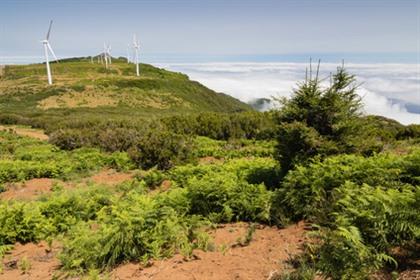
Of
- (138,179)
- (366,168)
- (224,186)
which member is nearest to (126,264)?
(224,186)

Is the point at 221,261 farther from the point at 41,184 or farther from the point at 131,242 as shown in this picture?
the point at 41,184

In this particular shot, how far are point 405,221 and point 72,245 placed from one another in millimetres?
5246

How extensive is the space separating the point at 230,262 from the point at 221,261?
15 cm

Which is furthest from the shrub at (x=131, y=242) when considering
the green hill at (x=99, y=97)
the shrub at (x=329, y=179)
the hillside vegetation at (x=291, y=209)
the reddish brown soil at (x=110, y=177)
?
the green hill at (x=99, y=97)

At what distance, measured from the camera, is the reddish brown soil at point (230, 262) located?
5.34m

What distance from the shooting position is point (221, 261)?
5723 millimetres

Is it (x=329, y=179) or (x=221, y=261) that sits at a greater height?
(x=329, y=179)

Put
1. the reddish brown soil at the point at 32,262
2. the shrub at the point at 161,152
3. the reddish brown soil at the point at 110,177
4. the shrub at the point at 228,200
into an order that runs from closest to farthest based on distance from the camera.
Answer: the reddish brown soil at the point at 32,262
the shrub at the point at 228,200
the reddish brown soil at the point at 110,177
the shrub at the point at 161,152

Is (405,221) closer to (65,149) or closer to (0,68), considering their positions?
(65,149)

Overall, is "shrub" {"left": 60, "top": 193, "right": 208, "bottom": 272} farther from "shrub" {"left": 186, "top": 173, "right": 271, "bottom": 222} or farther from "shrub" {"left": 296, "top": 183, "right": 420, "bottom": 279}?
"shrub" {"left": 296, "top": 183, "right": 420, "bottom": 279}

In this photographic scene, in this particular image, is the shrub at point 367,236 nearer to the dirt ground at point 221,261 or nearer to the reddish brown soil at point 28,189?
the dirt ground at point 221,261

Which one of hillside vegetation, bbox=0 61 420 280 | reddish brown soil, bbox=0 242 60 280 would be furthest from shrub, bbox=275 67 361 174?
reddish brown soil, bbox=0 242 60 280

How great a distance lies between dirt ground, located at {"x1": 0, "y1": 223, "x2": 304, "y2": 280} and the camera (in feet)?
17.7

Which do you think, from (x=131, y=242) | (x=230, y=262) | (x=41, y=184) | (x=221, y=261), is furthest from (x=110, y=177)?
(x=230, y=262)
